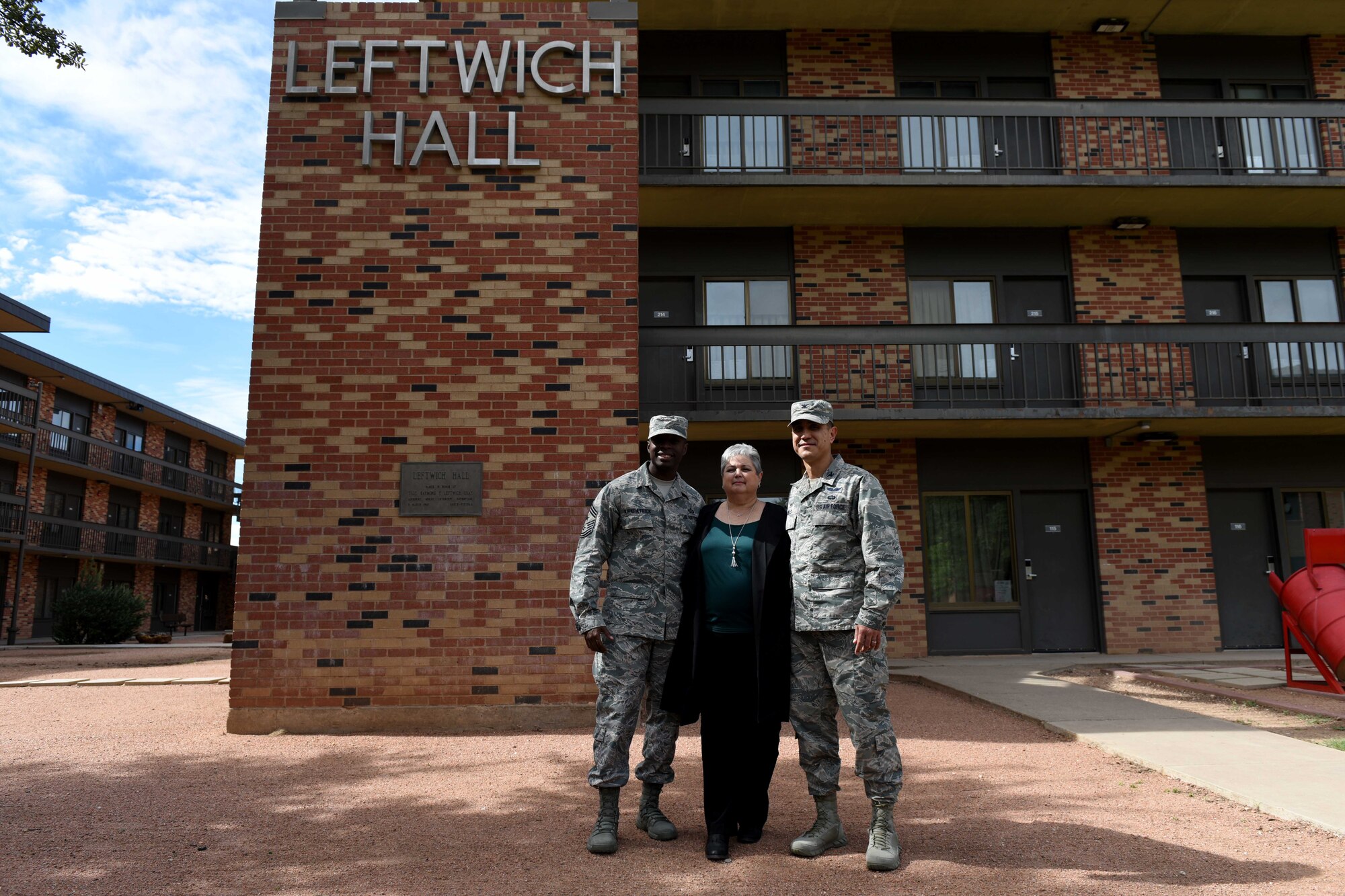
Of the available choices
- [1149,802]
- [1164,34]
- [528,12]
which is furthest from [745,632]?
[1164,34]

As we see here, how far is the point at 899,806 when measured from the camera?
434 centimetres

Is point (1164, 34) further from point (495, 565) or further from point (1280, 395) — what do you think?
point (495, 565)

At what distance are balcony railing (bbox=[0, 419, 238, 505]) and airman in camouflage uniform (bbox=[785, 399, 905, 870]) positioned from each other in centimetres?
3077

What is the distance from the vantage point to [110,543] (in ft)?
108

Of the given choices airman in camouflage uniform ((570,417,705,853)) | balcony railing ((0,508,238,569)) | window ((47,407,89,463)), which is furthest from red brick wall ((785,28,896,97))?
window ((47,407,89,463))

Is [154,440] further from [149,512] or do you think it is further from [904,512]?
[904,512]

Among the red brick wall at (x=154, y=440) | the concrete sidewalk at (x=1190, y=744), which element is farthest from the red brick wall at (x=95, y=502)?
the concrete sidewalk at (x=1190, y=744)

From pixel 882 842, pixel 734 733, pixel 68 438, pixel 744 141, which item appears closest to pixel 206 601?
pixel 68 438

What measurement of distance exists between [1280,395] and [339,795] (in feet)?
44.1

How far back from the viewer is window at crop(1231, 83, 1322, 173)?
1280cm

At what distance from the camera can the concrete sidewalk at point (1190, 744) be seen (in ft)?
13.7

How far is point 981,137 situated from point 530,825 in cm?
1200

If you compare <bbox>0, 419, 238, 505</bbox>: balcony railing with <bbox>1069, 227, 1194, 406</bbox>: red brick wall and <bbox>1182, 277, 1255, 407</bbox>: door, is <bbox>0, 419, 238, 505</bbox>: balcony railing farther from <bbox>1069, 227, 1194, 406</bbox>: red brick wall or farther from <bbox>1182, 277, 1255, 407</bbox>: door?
<bbox>1182, 277, 1255, 407</bbox>: door

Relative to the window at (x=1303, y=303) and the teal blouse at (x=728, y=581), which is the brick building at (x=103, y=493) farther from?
the window at (x=1303, y=303)
